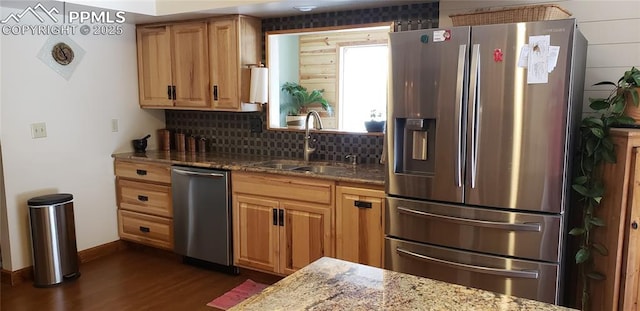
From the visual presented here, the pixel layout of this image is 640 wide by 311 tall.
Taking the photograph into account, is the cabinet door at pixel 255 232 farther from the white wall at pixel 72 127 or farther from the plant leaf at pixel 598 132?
the plant leaf at pixel 598 132

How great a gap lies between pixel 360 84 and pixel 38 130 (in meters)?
3.05

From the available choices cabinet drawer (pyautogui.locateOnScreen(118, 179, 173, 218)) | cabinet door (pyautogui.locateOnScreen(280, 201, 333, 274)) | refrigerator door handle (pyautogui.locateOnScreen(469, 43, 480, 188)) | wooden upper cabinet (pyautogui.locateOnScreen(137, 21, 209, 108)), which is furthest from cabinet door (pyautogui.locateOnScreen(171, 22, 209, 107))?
refrigerator door handle (pyautogui.locateOnScreen(469, 43, 480, 188))

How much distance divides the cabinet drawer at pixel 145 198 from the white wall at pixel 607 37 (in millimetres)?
3026

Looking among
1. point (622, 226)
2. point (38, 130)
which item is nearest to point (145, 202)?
point (38, 130)

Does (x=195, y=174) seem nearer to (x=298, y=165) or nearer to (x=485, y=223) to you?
(x=298, y=165)

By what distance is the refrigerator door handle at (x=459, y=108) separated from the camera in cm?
227

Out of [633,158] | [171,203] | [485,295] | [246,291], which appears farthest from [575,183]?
[171,203]

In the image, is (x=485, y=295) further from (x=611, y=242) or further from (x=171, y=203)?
(x=171, y=203)

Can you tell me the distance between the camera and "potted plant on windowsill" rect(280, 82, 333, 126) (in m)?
4.69

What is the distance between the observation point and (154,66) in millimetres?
4102

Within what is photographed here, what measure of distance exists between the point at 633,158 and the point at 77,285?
3.54 metres

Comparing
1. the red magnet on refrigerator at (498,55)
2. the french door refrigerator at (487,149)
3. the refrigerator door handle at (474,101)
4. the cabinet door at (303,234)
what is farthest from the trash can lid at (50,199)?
the red magnet on refrigerator at (498,55)

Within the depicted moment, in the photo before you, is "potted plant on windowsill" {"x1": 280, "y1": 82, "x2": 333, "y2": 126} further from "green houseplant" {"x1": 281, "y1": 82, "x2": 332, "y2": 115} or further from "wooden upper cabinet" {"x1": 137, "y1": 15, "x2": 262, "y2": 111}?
"wooden upper cabinet" {"x1": 137, "y1": 15, "x2": 262, "y2": 111}

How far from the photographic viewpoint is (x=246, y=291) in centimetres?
328
